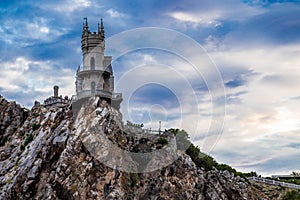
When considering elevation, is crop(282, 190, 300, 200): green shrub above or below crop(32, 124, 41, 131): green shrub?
below

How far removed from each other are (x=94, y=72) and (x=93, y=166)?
17183mm

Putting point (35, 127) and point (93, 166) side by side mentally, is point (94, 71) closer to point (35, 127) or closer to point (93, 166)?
point (35, 127)

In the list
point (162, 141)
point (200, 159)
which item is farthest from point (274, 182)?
point (162, 141)

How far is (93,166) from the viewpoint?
207ft

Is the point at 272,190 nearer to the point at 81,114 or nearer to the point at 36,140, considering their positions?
the point at 81,114

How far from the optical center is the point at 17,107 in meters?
83.4

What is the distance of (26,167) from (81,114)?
10880 millimetres

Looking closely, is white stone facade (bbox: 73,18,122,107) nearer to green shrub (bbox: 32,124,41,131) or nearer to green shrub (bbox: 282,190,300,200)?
green shrub (bbox: 32,124,41,131)

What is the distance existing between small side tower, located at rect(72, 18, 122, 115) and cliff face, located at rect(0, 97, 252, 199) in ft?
8.79

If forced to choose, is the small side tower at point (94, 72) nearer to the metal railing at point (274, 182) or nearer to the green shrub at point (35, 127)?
the green shrub at point (35, 127)

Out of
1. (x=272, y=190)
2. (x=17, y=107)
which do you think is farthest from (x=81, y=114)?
(x=272, y=190)

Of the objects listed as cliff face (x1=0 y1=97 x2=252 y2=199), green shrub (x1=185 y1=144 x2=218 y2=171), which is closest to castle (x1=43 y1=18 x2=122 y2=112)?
cliff face (x1=0 y1=97 x2=252 y2=199)

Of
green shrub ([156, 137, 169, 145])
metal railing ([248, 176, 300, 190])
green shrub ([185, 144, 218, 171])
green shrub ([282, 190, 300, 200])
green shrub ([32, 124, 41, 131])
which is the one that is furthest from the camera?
green shrub ([185, 144, 218, 171])

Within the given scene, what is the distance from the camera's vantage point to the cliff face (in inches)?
2456
